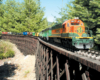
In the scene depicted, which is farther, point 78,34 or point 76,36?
point 78,34

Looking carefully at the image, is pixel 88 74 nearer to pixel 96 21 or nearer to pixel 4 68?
pixel 96 21

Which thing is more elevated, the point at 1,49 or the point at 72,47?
the point at 72,47

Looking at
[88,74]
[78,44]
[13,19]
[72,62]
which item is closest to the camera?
[88,74]

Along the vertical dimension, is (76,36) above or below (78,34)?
below

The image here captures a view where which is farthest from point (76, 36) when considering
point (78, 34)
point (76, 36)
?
point (78, 34)

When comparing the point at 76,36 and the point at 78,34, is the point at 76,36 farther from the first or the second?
the point at 78,34

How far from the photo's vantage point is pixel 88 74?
2.61 m

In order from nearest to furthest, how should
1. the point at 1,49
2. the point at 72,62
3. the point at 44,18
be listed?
the point at 72,62, the point at 1,49, the point at 44,18

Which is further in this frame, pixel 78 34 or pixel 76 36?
pixel 78 34

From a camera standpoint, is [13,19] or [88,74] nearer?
[88,74]

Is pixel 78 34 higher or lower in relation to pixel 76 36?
higher

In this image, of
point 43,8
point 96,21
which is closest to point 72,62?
point 96,21

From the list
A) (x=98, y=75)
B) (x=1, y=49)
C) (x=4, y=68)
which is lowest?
(x=4, y=68)

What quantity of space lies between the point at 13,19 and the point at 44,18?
42.7ft
